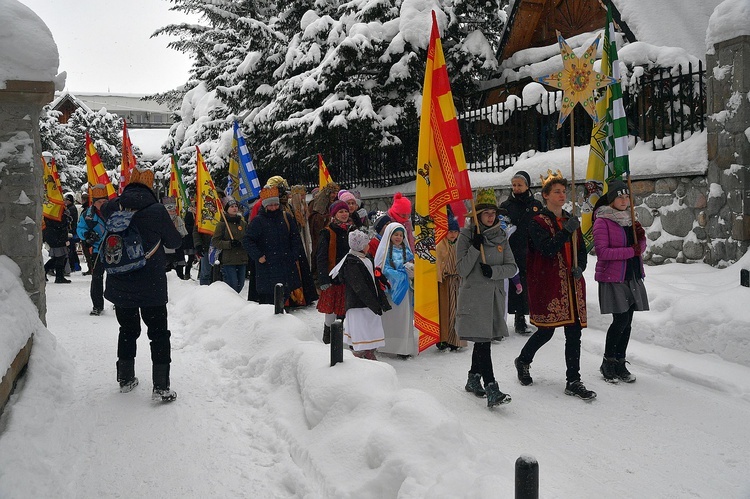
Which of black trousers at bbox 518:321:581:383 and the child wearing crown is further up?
the child wearing crown

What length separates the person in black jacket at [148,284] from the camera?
519 centimetres

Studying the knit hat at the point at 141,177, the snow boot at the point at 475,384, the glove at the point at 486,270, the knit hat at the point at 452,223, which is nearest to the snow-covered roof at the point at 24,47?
the knit hat at the point at 141,177

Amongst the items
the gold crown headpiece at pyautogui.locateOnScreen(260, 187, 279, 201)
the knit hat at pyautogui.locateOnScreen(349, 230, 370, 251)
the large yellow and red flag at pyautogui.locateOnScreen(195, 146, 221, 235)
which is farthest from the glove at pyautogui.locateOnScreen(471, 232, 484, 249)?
the large yellow and red flag at pyautogui.locateOnScreen(195, 146, 221, 235)

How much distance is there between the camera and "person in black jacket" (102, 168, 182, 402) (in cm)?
519

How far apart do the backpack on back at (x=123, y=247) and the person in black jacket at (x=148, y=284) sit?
5 cm

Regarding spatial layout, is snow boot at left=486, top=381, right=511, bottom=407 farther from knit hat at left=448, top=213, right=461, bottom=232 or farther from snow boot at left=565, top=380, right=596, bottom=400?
knit hat at left=448, top=213, right=461, bottom=232

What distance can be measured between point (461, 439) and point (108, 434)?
2.64 metres

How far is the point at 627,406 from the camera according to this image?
17.9 ft

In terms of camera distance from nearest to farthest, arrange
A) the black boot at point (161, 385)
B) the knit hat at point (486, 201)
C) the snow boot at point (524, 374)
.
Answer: the black boot at point (161, 385)
the knit hat at point (486, 201)
the snow boot at point (524, 374)

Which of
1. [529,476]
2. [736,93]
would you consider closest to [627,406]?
[529,476]

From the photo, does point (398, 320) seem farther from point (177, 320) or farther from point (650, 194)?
point (650, 194)

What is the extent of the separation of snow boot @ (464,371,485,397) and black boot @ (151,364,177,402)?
263 centimetres

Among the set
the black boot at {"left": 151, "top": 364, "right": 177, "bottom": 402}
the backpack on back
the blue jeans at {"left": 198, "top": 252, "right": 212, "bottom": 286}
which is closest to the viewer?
the backpack on back

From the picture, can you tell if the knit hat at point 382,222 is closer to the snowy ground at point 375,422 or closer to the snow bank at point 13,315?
the snowy ground at point 375,422
